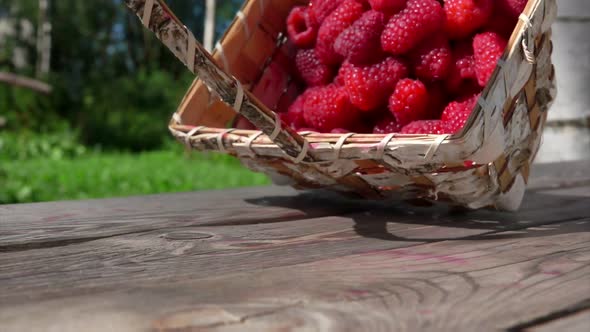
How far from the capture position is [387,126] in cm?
96

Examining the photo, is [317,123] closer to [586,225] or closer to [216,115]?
[216,115]

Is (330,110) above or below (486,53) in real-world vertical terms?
below

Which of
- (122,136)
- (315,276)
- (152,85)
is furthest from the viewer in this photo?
(152,85)

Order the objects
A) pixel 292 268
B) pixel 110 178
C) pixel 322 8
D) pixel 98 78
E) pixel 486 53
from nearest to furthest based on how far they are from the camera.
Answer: pixel 292 268 → pixel 486 53 → pixel 322 8 → pixel 110 178 → pixel 98 78

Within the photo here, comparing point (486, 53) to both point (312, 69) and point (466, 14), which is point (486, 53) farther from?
point (312, 69)

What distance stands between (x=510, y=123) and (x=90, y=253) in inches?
19.8

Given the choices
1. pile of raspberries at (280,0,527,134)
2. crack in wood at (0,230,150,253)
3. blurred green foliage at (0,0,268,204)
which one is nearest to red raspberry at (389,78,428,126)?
pile of raspberries at (280,0,527,134)

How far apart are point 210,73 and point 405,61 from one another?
12.7 inches

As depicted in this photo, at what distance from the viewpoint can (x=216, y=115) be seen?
3.79 ft

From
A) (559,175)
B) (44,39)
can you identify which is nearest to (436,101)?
(559,175)

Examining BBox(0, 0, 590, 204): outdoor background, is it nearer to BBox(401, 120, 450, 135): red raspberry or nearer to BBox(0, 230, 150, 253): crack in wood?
BBox(401, 120, 450, 135): red raspberry

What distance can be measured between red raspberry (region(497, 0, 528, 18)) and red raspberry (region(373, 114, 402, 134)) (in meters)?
0.21

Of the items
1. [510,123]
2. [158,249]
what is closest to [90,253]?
[158,249]

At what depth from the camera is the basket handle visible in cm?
68
